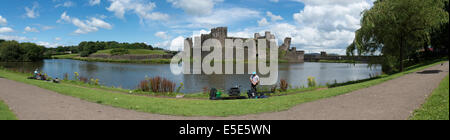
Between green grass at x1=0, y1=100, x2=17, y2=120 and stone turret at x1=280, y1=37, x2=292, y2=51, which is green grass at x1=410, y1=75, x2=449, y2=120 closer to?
green grass at x1=0, y1=100, x2=17, y2=120

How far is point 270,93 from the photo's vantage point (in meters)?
16.4

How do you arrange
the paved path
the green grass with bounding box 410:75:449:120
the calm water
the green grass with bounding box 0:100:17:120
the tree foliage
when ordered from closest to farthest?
the green grass with bounding box 410:75:449:120 → the green grass with bounding box 0:100:17:120 → the paved path → the calm water → the tree foliage

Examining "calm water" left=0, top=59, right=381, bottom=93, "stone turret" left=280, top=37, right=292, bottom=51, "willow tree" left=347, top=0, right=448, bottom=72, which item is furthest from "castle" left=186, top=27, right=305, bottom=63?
"willow tree" left=347, top=0, right=448, bottom=72

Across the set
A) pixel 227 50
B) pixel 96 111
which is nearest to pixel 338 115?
pixel 96 111

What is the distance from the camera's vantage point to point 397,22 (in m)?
18.9

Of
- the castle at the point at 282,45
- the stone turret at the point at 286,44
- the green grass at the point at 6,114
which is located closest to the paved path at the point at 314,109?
the green grass at the point at 6,114

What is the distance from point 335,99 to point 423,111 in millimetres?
3227

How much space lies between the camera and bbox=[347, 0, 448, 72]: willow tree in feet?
59.0

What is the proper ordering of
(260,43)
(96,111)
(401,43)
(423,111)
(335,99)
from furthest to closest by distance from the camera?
(260,43), (401,43), (335,99), (96,111), (423,111)

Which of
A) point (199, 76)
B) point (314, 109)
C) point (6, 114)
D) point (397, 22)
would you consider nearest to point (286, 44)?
point (199, 76)

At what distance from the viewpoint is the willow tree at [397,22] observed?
18.0 metres
